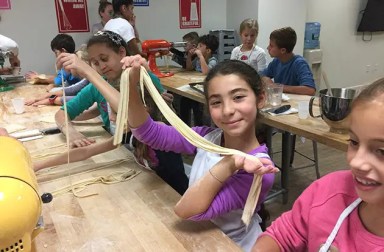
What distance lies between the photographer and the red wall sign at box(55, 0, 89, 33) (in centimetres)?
439

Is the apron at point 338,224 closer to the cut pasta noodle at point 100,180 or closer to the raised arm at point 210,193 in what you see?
the raised arm at point 210,193

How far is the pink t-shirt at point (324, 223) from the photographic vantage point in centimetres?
78

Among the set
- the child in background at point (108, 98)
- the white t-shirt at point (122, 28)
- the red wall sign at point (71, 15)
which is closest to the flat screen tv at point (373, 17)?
the white t-shirt at point (122, 28)

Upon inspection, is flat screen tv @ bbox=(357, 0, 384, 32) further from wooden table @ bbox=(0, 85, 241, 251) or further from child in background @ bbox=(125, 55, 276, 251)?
wooden table @ bbox=(0, 85, 241, 251)

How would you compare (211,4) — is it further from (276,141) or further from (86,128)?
(86,128)

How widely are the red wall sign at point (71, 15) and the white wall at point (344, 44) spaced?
3392 millimetres

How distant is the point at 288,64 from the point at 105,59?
6.43 feet

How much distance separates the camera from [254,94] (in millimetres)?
1175

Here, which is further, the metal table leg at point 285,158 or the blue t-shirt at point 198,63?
the blue t-shirt at point 198,63

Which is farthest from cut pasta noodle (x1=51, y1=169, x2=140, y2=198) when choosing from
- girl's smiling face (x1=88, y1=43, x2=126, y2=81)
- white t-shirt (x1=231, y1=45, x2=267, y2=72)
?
white t-shirt (x1=231, y1=45, x2=267, y2=72)

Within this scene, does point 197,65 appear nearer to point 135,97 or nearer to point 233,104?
point 135,97

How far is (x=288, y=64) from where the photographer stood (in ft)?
10.1

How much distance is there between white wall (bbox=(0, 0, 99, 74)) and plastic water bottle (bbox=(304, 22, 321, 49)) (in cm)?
316

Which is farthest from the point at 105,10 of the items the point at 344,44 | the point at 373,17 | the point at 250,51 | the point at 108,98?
the point at 373,17
